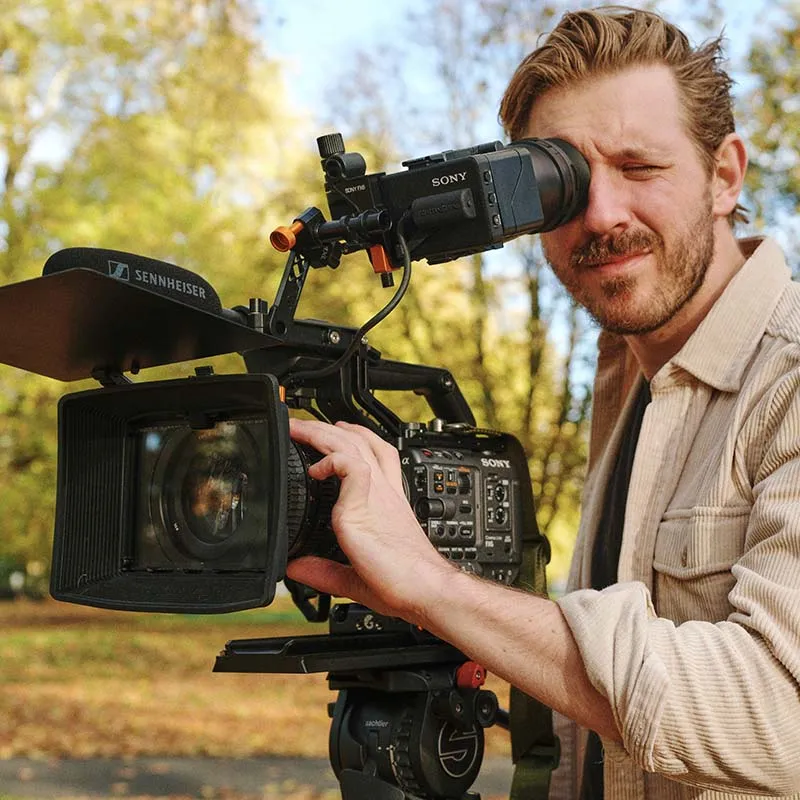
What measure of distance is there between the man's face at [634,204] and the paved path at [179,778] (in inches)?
A: 213

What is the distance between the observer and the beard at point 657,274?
197 centimetres

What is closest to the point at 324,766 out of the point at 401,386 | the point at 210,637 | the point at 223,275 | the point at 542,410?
the point at 542,410

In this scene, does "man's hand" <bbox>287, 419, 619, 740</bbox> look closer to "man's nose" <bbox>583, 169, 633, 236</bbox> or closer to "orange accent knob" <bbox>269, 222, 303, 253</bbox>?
"orange accent knob" <bbox>269, 222, 303, 253</bbox>

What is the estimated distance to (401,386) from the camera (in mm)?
2037

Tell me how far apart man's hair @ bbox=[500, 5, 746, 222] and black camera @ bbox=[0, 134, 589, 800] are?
0.95ft

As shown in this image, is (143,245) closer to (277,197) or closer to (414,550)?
(277,197)

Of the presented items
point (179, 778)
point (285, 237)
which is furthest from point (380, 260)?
point (179, 778)

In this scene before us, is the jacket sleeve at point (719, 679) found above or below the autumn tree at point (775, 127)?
below

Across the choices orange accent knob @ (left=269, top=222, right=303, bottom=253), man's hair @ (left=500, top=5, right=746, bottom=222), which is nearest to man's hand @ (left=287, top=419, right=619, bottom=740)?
orange accent knob @ (left=269, top=222, right=303, bottom=253)

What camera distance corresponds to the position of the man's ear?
2119mm

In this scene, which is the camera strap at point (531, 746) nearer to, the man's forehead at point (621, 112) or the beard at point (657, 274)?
the beard at point (657, 274)

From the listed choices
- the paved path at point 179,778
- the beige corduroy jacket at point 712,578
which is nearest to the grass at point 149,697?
the paved path at point 179,778

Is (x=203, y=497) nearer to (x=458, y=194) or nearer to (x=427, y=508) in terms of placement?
(x=427, y=508)

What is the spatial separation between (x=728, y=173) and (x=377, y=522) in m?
1.11
